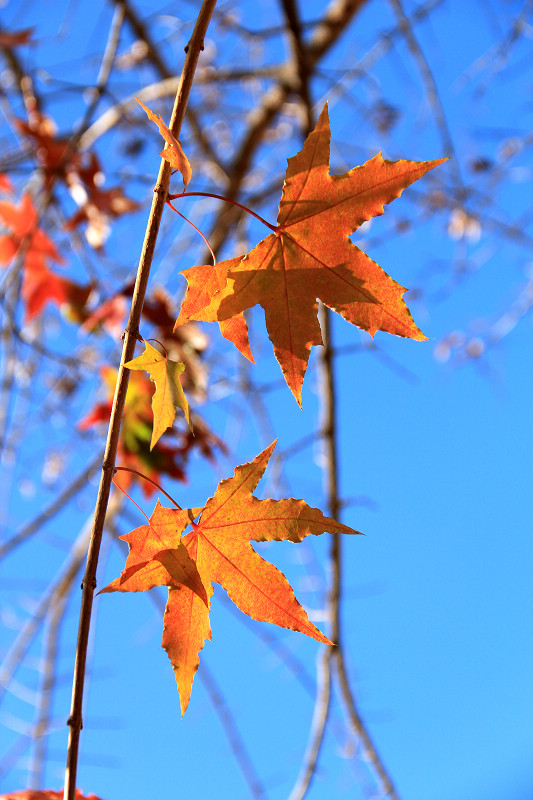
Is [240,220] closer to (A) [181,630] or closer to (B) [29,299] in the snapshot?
(B) [29,299]

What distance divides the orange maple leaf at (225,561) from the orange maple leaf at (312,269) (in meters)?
0.10

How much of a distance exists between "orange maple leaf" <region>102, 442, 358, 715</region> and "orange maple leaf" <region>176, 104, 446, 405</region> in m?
0.10

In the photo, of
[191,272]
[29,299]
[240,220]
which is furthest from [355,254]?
[240,220]

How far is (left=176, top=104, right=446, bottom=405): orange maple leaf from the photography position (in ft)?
1.99

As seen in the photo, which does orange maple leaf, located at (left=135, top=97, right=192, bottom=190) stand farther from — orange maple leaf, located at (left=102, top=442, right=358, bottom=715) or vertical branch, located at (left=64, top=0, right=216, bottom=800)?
orange maple leaf, located at (left=102, top=442, right=358, bottom=715)

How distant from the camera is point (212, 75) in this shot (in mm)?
2027

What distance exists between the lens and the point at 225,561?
0.65 meters

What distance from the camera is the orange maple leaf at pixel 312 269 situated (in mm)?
606

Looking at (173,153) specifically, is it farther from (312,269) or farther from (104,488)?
(104,488)

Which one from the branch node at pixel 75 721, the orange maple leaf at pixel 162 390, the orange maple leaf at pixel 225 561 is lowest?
the branch node at pixel 75 721

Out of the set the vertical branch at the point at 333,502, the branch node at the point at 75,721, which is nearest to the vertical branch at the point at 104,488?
the branch node at the point at 75,721

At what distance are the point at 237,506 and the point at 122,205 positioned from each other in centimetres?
122

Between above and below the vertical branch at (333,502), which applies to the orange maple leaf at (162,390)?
below

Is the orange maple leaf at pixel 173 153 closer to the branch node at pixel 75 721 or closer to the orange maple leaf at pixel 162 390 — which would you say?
the orange maple leaf at pixel 162 390
